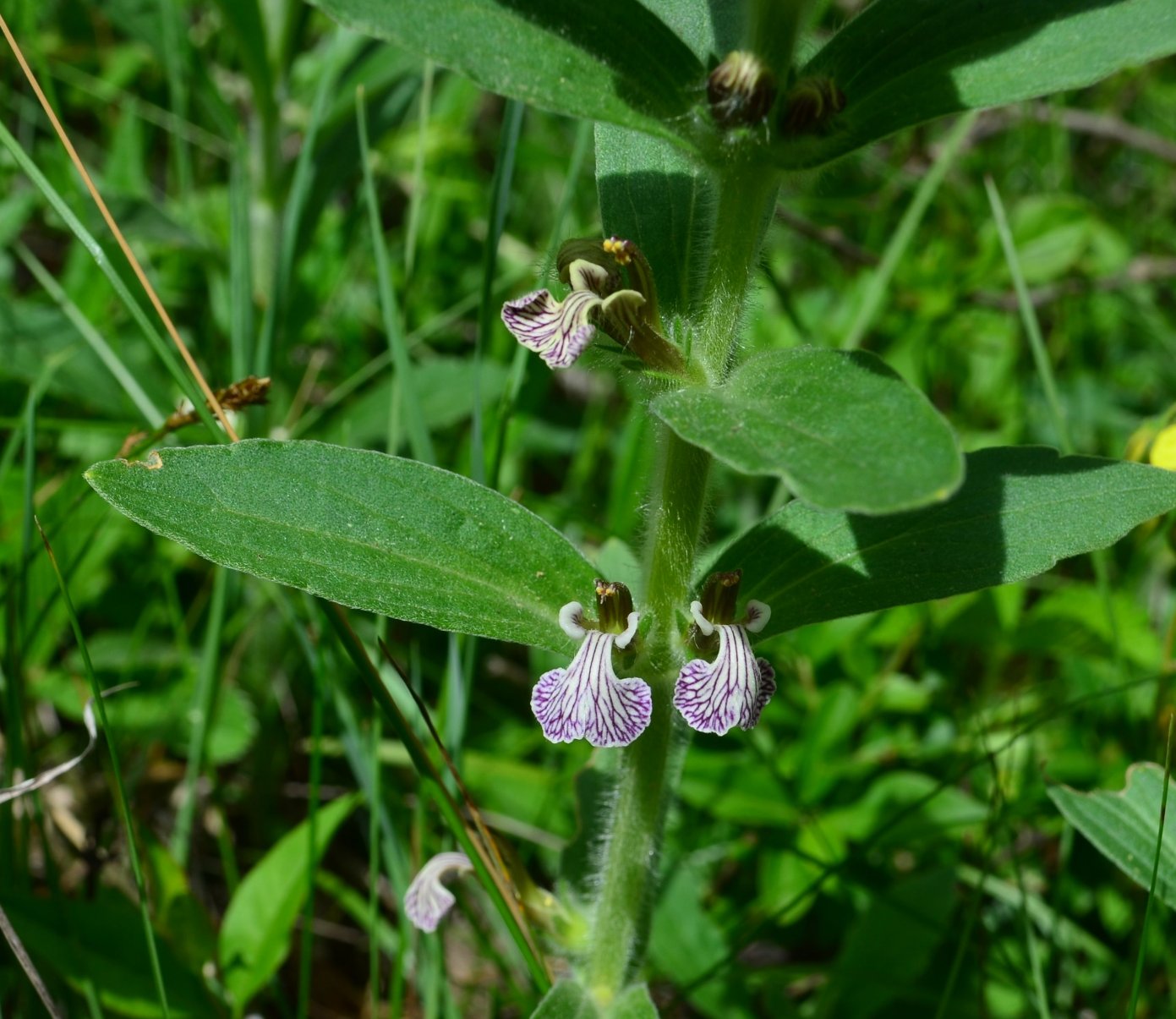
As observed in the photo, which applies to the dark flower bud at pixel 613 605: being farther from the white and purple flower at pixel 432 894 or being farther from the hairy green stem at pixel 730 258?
the white and purple flower at pixel 432 894

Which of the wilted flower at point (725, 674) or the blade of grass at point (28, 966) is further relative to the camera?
the blade of grass at point (28, 966)

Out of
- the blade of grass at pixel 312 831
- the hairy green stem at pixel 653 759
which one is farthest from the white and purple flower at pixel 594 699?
the blade of grass at pixel 312 831

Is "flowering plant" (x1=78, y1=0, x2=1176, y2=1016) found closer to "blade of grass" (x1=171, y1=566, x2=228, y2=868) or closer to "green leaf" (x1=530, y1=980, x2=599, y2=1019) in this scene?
"green leaf" (x1=530, y1=980, x2=599, y2=1019)

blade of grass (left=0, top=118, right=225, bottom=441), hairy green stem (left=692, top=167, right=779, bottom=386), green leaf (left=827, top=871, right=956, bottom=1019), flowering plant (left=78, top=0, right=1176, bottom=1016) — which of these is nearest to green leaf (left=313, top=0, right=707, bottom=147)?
flowering plant (left=78, top=0, right=1176, bottom=1016)

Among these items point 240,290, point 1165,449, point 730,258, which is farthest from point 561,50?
point 1165,449

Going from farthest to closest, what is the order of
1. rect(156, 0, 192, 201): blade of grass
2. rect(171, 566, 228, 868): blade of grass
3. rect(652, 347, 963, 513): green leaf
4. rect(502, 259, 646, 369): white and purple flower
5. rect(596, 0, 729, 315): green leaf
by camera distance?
rect(156, 0, 192, 201): blade of grass, rect(171, 566, 228, 868): blade of grass, rect(596, 0, 729, 315): green leaf, rect(502, 259, 646, 369): white and purple flower, rect(652, 347, 963, 513): green leaf

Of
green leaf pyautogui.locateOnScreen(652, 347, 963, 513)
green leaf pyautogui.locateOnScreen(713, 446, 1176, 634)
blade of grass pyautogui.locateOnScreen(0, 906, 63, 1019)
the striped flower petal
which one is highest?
green leaf pyautogui.locateOnScreen(652, 347, 963, 513)
